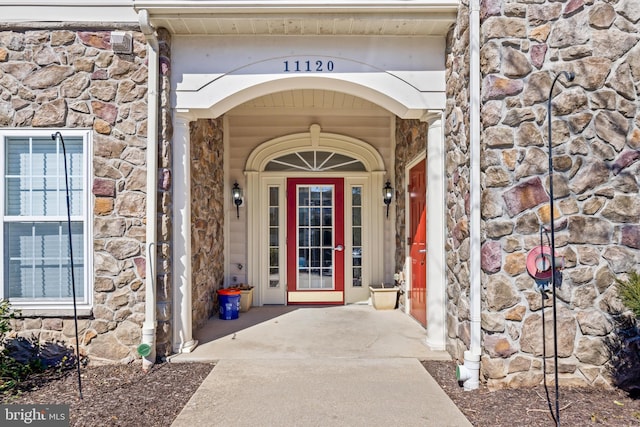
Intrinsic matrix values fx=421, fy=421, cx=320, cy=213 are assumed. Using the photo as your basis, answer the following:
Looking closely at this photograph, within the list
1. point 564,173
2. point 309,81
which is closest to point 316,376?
point 564,173

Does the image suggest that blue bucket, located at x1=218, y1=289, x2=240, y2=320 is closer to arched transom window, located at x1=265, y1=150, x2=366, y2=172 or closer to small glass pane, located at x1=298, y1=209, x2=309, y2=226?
small glass pane, located at x1=298, y1=209, x2=309, y2=226

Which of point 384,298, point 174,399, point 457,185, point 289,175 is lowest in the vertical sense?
point 174,399

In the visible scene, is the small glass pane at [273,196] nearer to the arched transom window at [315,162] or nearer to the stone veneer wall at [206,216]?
the arched transom window at [315,162]

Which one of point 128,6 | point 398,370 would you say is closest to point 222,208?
point 128,6

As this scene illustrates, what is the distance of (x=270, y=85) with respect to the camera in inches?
158

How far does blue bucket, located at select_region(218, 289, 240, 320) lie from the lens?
535 centimetres

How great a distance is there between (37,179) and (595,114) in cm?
471

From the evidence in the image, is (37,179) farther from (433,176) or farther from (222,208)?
(433,176)

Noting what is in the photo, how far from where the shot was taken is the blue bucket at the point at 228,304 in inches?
210

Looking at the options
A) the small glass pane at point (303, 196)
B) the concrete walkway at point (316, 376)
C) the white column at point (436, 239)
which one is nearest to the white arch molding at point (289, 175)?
the small glass pane at point (303, 196)

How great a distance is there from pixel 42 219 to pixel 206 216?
1.80 meters

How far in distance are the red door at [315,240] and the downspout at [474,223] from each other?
3.15 m

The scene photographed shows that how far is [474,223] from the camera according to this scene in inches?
128

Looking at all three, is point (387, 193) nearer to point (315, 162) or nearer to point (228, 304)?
point (315, 162)
